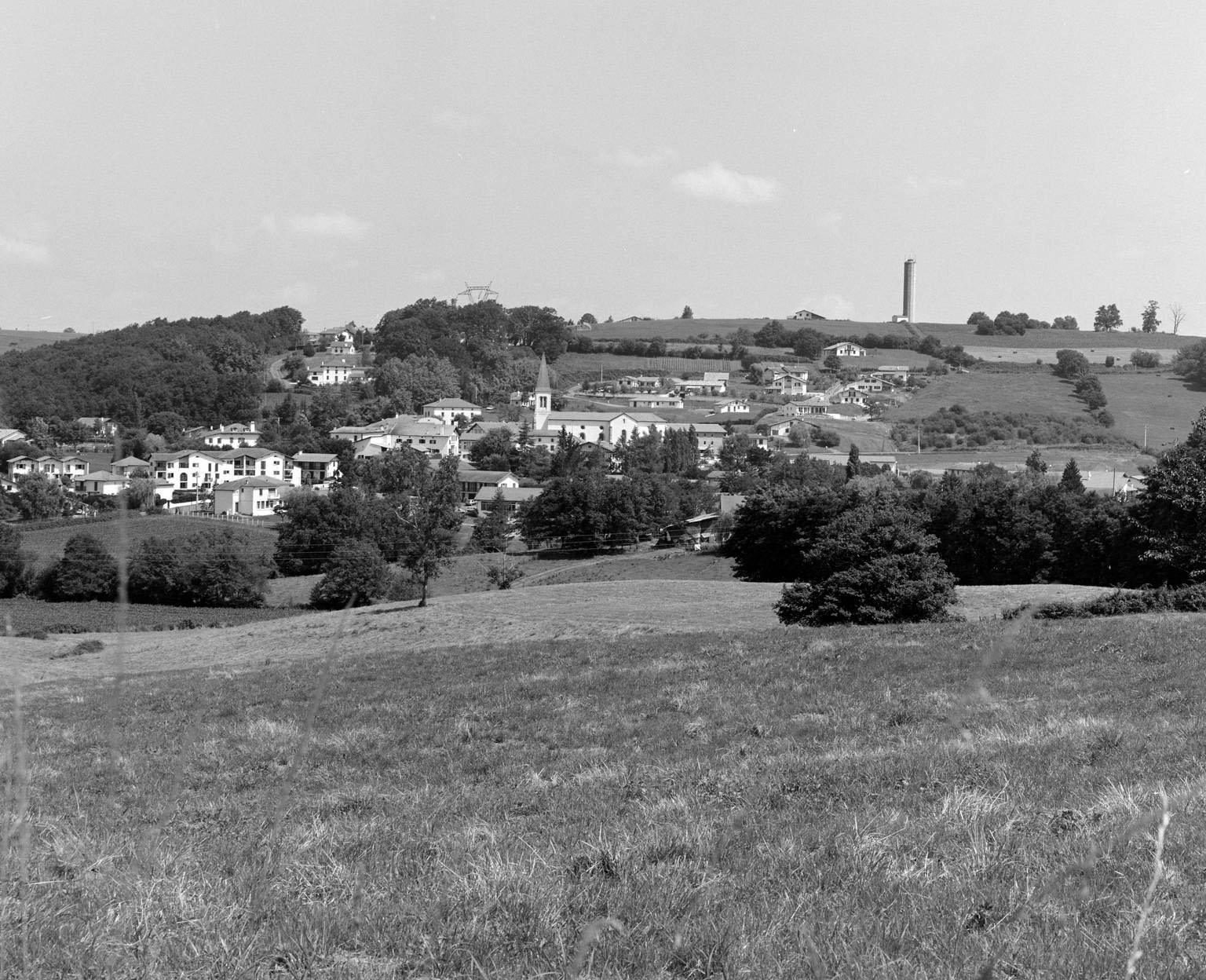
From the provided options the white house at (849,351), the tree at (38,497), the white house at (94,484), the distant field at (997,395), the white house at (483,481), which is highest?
the white house at (849,351)

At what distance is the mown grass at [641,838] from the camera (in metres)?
3.83

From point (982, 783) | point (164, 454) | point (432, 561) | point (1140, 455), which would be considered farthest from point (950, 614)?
point (1140, 455)

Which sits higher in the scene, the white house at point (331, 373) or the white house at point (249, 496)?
the white house at point (331, 373)

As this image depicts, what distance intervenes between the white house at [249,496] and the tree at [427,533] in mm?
40789

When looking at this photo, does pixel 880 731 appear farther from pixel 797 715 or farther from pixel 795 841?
pixel 795 841

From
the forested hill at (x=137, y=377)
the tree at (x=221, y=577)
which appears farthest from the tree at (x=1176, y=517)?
the tree at (x=221, y=577)

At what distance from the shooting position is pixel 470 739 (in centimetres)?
1170

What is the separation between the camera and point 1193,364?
142875 mm

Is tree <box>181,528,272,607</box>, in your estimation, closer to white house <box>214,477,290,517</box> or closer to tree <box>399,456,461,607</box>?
tree <box>399,456,461,607</box>

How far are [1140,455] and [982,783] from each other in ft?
360

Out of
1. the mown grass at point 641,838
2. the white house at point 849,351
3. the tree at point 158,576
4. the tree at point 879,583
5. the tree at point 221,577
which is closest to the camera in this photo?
the mown grass at point 641,838

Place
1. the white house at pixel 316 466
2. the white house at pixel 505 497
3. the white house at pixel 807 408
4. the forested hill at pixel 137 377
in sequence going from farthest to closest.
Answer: the white house at pixel 807 408, the white house at pixel 316 466, the white house at pixel 505 497, the forested hill at pixel 137 377

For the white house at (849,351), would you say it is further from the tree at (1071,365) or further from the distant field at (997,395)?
the tree at (1071,365)

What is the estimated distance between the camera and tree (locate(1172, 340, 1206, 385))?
137750 millimetres
